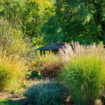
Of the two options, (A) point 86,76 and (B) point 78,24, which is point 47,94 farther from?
(B) point 78,24

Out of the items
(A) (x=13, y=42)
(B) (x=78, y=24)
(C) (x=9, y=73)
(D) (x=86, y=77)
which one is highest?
(B) (x=78, y=24)

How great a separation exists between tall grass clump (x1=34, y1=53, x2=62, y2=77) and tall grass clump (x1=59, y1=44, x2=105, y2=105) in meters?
5.36

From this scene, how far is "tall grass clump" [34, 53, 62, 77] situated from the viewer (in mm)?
13869

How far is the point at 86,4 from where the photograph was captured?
820 inches

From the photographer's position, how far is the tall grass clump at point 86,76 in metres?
7.37

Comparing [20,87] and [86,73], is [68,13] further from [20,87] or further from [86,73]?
[86,73]

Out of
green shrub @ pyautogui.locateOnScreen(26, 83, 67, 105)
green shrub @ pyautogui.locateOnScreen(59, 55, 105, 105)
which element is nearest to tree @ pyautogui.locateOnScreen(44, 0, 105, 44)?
green shrub @ pyautogui.locateOnScreen(26, 83, 67, 105)

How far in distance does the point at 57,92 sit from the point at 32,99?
86 centimetres

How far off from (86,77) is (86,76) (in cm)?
3

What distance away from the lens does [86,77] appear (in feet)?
24.1

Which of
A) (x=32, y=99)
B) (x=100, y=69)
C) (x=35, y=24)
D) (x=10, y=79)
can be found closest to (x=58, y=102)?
(x=32, y=99)

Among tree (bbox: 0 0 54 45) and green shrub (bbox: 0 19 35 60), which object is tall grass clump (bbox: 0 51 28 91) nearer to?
green shrub (bbox: 0 19 35 60)

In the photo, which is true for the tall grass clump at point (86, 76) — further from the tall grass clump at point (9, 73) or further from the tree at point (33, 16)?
the tree at point (33, 16)

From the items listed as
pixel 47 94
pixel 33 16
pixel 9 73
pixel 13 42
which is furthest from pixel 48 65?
pixel 33 16
